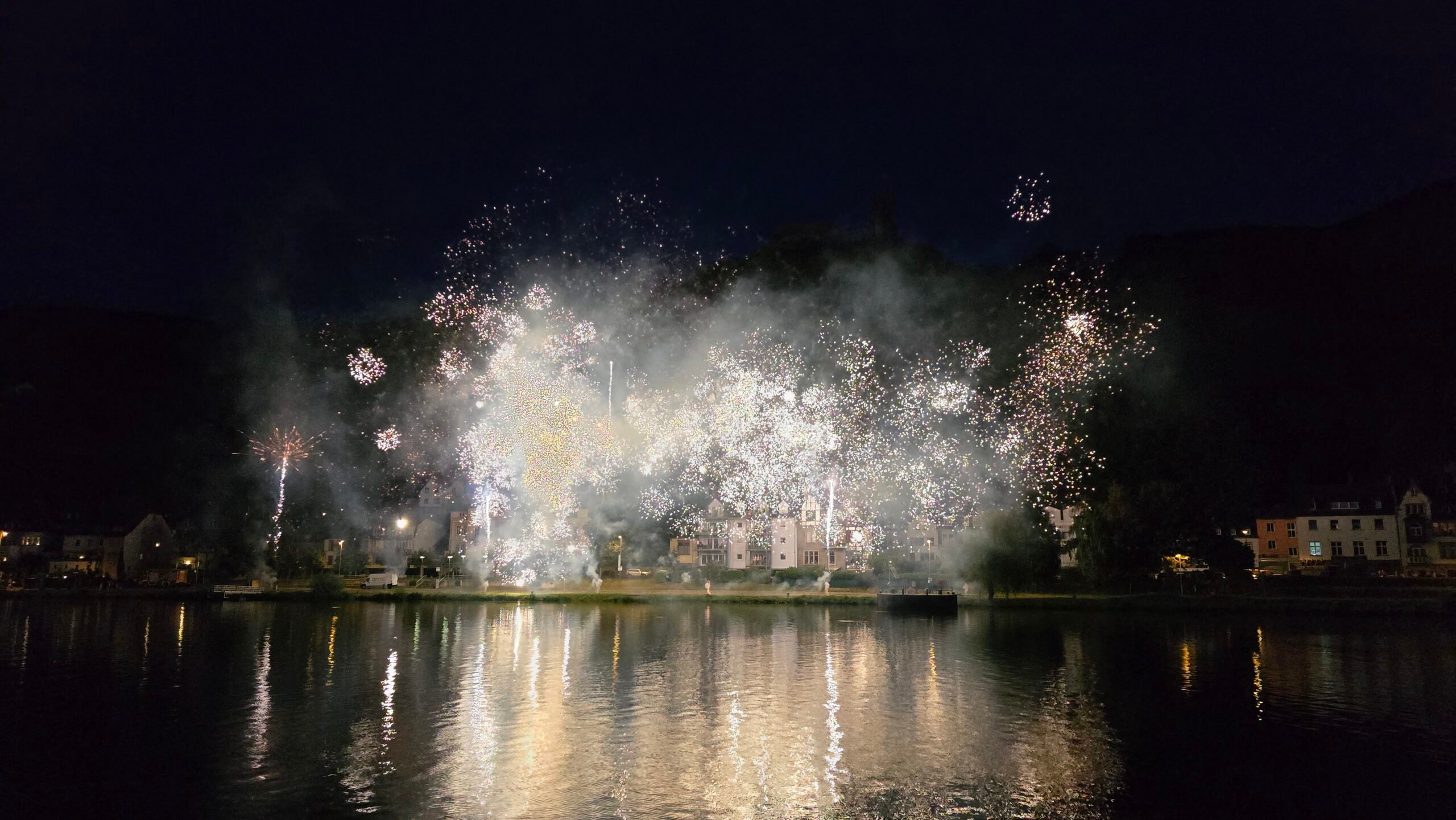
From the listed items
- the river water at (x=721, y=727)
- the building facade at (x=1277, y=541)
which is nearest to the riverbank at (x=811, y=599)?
the river water at (x=721, y=727)

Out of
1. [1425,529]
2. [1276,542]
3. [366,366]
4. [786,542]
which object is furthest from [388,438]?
[1425,529]

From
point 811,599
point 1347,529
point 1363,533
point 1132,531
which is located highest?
point 1132,531

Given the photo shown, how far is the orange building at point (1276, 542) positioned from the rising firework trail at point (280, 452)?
77.3 meters

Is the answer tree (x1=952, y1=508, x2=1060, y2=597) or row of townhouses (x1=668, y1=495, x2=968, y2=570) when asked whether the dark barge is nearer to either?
tree (x1=952, y1=508, x2=1060, y2=597)

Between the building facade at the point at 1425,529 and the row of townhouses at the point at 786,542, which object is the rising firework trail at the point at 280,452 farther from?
the building facade at the point at 1425,529

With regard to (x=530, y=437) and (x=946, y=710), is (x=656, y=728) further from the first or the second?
(x=530, y=437)

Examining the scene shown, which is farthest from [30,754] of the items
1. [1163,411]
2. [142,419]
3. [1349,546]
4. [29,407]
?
[29,407]

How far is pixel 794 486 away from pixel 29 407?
12680 cm

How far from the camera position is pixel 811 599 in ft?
158

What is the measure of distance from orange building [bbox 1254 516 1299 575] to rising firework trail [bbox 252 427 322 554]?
77.3 metres

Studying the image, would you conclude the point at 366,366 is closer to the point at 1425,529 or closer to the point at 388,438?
the point at 388,438

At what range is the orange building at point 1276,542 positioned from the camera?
7012cm

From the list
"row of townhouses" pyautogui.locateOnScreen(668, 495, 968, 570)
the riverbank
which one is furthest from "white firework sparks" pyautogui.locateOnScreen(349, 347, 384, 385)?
"row of townhouses" pyautogui.locateOnScreen(668, 495, 968, 570)

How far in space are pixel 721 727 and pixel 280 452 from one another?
54758 millimetres
